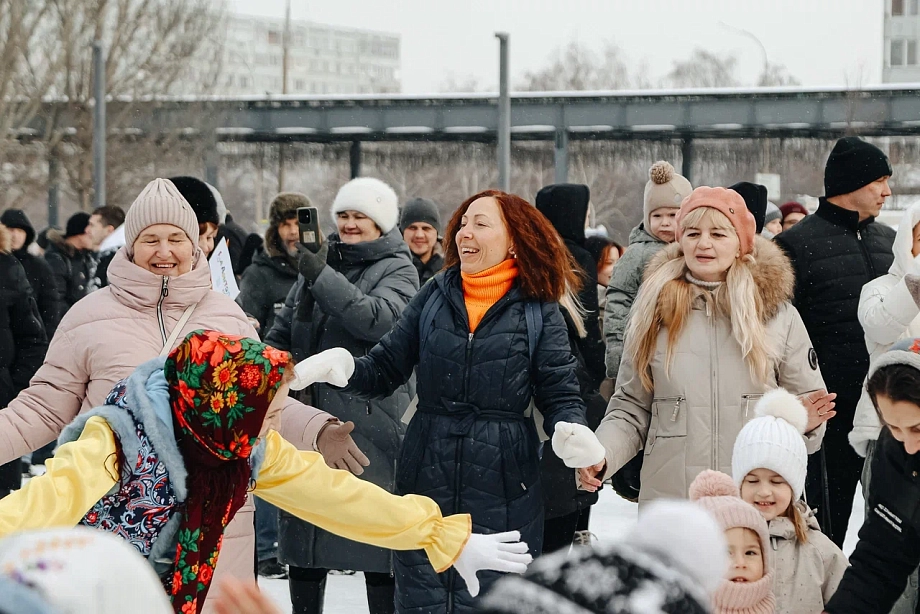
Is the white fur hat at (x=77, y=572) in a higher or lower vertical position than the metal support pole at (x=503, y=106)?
lower

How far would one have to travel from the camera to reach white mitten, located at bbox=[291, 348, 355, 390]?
13.4 ft

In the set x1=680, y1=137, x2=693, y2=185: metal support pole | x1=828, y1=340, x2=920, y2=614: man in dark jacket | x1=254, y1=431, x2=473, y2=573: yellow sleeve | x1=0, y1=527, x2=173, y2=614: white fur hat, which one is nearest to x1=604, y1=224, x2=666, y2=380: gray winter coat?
x1=828, y1=340, x2=920, y2=614: man in dark jacket

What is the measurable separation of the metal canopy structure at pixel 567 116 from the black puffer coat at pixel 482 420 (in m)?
21.9

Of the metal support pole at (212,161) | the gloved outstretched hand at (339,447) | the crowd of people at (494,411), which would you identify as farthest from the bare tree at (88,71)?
the gloved outstretched hand at (339,447)

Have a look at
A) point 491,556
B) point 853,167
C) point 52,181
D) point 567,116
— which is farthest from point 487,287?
point 52,181

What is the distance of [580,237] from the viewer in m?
5.79

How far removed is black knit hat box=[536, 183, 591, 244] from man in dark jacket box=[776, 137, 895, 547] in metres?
0.89

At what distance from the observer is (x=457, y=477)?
4250 millimetres

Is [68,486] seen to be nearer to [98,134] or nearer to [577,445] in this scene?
[577,445]

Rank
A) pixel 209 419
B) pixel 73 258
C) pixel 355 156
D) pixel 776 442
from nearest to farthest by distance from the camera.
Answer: pixel 209 419 → pixel 776 442 → pixel 73 258 → pixel 355 156

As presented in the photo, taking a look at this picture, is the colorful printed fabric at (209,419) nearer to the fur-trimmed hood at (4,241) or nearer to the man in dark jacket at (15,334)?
the man in dark jacket at (15,334)

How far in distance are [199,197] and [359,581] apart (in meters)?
Answer: 2.24

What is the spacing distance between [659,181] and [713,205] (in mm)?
1454

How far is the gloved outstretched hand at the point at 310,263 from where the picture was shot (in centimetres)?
498
